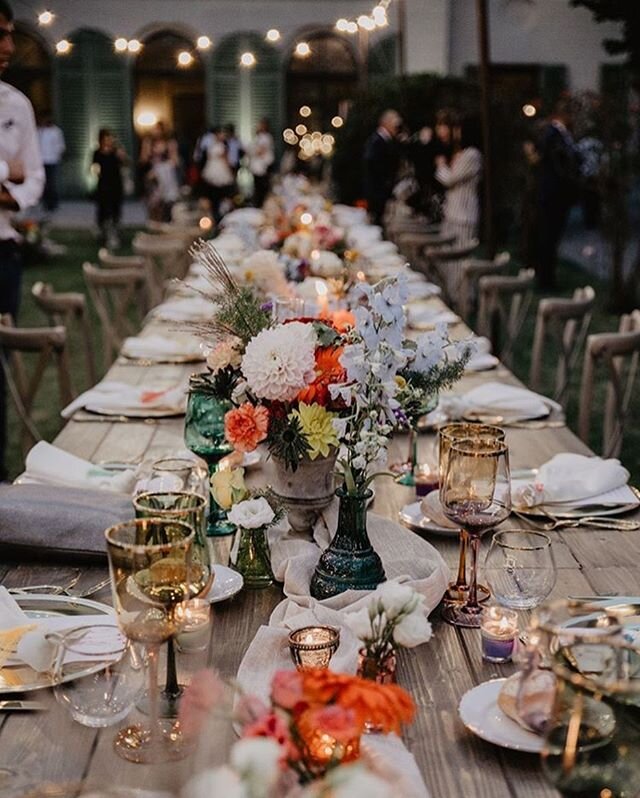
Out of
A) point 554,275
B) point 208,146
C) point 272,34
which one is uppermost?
point 272,34

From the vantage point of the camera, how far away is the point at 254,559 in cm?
190

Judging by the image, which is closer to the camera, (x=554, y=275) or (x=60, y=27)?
(x=554, y=275)

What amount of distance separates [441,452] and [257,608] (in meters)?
0.37

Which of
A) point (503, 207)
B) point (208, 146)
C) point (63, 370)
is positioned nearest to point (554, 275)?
point (503, 207)

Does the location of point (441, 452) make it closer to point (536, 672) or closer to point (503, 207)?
point (536, 672)

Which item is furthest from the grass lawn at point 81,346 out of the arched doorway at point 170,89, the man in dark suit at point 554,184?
the arched doorway at point 170,89

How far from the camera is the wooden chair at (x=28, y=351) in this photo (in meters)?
3.85

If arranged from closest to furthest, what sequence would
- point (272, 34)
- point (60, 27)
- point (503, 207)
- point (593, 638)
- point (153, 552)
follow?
point (593, 638), point (153, 552), point (272, 34), point (503, 207), point (60, 27)

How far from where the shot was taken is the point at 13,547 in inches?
79.1

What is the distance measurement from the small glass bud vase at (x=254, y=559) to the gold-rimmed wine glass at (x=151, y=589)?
0.50 meters

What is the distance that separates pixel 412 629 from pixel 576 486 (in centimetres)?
115

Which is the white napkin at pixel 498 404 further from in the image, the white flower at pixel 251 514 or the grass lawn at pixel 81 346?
the grass lawn at pixel 81 346

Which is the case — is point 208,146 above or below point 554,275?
above

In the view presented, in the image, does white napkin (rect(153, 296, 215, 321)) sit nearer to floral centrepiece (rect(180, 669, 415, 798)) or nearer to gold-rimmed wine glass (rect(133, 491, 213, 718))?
gold-rimmed wine glass (rect(133, 491, 213, 718))
